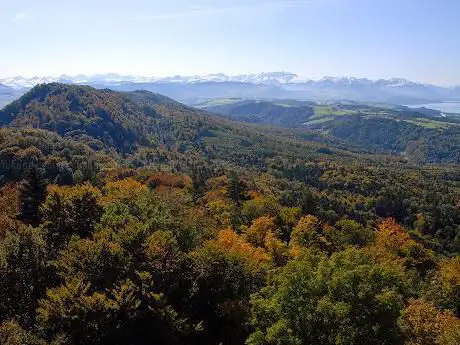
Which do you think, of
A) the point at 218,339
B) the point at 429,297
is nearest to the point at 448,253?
the point at 429,297

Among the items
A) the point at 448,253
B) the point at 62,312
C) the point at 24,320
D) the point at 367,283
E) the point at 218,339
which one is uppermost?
the point at 367,283

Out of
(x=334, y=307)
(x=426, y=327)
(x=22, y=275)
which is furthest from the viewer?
(x=22, y=275)

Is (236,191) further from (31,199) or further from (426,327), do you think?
(426,327)

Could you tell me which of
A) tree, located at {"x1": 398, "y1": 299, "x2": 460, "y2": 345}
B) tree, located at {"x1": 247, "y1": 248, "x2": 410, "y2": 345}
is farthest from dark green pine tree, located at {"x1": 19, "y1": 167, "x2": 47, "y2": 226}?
tree, located at {"x1": 398, "y1": 299, "x2": 460, "y2": 345}

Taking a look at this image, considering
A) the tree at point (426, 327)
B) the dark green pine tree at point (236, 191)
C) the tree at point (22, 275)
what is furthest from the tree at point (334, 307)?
the dark green pine tree at point (236, 191)

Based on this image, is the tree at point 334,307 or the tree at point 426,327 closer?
the tree at point 334,307

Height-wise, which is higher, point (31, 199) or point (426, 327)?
point (31, 199)

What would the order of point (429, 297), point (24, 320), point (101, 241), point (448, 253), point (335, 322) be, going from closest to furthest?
1. point (335, 322)
2. point (24, 320)
3. point (101, 241)
4. point (429, 297)
5. point (448, 253)

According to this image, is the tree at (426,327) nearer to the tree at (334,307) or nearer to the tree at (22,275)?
the tree at (334,307)

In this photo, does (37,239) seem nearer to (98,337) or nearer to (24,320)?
(24,320)

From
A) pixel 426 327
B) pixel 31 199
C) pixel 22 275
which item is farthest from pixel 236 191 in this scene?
pixel 426 327

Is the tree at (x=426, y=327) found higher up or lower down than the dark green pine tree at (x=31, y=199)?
lower down
